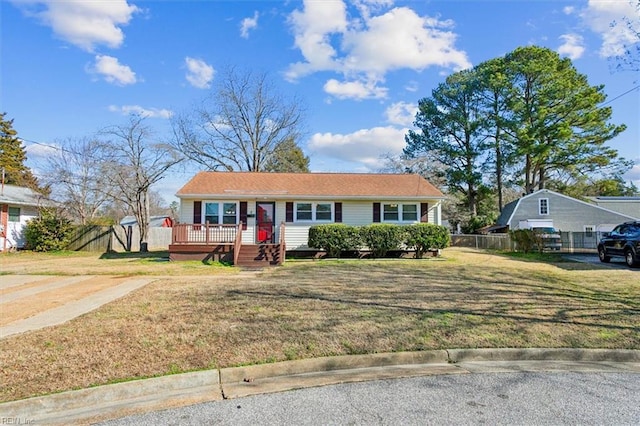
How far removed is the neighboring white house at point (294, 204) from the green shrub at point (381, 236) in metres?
1.48

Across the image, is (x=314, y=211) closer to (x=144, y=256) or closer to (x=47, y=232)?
(x=144, y=256)

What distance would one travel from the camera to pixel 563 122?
30.6 metres

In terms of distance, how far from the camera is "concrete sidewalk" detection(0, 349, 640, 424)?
3.22 m

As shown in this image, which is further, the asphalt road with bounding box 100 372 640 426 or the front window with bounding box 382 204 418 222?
the front window with bounding box 382 204 418 222

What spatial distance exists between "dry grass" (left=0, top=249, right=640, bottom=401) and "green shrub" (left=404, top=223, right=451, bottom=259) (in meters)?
8.02

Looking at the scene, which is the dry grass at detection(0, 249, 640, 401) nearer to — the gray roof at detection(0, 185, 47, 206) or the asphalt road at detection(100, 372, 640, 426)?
the asphalt road at detection(100, 372, 640, 426)

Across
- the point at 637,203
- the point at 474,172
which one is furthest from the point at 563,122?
the point at 637,203

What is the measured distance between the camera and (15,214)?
21.1 metres

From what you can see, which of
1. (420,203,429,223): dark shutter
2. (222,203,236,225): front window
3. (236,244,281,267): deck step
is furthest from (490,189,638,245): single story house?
(222,203,236,225): front window

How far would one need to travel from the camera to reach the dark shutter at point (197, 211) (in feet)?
54.9

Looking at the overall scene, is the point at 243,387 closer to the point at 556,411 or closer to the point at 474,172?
the point at 556,411

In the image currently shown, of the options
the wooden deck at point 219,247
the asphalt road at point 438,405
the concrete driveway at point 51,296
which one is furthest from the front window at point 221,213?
the asphalt road at point 438,405

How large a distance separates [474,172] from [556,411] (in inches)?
1340

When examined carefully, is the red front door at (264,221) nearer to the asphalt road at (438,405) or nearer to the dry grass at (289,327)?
the dry grass at (289,327)
